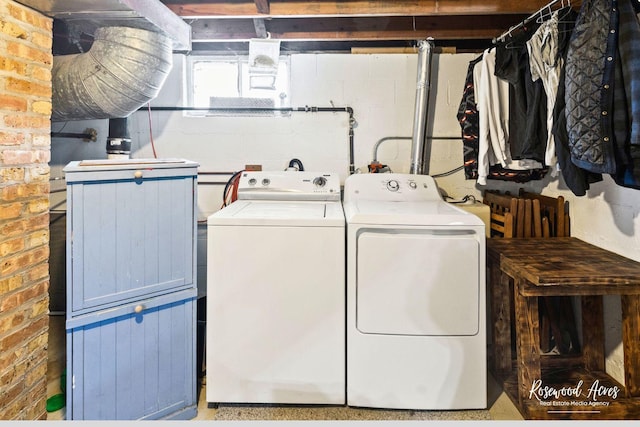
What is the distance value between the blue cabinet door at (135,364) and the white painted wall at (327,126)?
1208 millimetres

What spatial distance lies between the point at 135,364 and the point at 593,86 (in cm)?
240

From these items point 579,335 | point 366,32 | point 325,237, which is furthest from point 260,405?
point 366,32

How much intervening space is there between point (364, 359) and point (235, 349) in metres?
0.66

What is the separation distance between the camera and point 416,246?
5.78ft

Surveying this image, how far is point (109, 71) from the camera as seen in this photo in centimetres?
192

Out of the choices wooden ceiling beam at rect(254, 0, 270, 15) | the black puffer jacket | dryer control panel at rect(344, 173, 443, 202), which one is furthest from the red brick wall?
the black puffer jacket

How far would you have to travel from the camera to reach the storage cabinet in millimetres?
1555

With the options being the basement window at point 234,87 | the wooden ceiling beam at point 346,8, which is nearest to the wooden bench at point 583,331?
the wooden ceiling beam at point 346,8

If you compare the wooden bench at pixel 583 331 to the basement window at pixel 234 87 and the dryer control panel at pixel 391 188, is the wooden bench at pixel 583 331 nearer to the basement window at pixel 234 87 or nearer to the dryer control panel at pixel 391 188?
the dryer control panel at pixel 391 188

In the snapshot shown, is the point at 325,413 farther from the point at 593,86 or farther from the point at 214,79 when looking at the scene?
the point at 214,79

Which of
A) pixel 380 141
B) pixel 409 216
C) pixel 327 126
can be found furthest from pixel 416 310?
pixel 327 126

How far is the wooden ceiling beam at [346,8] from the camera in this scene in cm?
222

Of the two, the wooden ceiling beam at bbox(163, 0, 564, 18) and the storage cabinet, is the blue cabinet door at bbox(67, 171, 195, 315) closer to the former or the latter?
the storage cabinet

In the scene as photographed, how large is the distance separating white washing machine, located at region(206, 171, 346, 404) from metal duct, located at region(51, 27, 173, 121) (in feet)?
3.01
